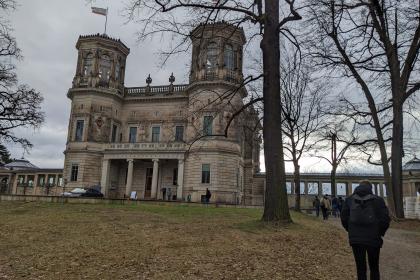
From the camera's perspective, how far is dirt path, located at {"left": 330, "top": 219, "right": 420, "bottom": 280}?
8.10m

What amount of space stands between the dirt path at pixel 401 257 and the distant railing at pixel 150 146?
99.1 ft

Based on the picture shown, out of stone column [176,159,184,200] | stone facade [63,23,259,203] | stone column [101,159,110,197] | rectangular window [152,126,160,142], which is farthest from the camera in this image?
rectangular window [152,126,160,142]

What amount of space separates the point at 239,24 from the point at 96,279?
10.3m

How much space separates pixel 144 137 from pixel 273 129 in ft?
121

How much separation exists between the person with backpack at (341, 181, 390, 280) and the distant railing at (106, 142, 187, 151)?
1460 inches

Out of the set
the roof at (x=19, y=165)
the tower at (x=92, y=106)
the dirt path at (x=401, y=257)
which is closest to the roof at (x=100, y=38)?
the tower at (x=92, y=106)

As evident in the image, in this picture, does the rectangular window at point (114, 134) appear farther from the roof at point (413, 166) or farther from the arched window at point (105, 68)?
the roof at point (413, 166)

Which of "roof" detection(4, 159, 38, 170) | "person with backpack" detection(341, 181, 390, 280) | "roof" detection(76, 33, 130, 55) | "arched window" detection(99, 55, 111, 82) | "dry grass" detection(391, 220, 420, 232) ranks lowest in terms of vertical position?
"dry grass" detection(391, 220, 420, 232)

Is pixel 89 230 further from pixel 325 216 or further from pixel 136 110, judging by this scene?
pixel 136 110

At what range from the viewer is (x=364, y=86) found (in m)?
21.8

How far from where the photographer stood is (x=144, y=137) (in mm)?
48188

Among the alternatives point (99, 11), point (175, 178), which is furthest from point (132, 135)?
point (99, 11)

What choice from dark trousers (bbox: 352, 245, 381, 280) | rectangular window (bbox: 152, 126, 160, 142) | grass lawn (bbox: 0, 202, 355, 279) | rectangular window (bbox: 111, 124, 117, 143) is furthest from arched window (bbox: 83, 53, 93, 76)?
dark trousers (bbox: 352, 245, 381, 280)

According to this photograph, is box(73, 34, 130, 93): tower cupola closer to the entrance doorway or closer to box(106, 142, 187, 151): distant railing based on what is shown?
box(106, 142, 187, 151): distant railing
